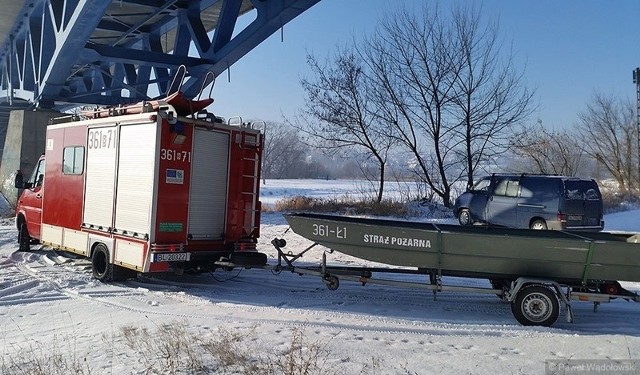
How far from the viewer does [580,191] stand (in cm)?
1476

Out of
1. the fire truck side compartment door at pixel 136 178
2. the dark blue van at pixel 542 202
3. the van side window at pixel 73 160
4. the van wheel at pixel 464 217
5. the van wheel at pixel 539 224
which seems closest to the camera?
the fire truck side compartment door at pixel 136 178

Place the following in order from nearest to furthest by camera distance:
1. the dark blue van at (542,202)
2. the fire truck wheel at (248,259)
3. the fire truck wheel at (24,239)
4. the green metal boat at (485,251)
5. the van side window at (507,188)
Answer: the green metal boat at (485,251) < the fire truck wheel at (248,259) < the fire truck wheel at (24,239) < the dark blue van at (542,202) < the van side window at (507,188)

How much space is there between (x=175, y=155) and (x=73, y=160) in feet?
10.2

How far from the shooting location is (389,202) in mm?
21469

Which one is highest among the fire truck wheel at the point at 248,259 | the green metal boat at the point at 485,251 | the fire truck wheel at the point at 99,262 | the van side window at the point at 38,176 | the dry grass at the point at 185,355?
the van side window at the point at 38,176

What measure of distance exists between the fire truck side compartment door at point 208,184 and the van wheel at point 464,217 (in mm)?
11640

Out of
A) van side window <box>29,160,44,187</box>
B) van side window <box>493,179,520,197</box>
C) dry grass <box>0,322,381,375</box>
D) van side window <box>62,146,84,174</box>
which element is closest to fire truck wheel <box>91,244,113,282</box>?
van side window <box>62,146,84,174</box>

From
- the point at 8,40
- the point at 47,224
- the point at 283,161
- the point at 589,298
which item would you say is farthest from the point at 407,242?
the point at 283,161

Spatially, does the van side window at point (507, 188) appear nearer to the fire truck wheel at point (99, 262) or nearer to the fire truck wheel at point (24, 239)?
the fire truck wheel at point (99, 262)

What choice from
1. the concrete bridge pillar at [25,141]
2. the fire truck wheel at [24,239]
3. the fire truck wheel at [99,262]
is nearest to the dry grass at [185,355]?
the fire truck wheel at [99,262]

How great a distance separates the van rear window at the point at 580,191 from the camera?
48.2 feet

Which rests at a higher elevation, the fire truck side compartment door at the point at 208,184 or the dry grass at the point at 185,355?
the fire truck side compartment door at the point at 208,184

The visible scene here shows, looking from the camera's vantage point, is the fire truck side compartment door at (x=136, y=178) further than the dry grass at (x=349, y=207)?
No

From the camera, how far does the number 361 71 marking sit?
8.12 meters
